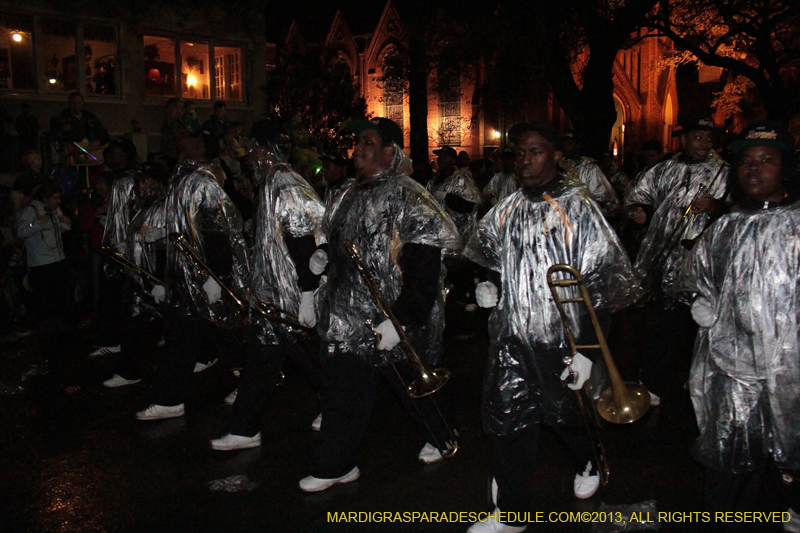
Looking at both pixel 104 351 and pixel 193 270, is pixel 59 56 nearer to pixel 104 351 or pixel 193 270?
pixel 104 351

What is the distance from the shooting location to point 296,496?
4047mm

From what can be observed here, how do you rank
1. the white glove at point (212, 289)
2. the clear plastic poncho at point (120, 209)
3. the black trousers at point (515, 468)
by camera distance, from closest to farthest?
the black trousers at point (515, 468)
the white glove at point (212, 289)
the clear plastic poncho at point (120, 209)

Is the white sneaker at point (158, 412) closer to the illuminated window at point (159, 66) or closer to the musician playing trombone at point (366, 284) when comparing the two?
the musician playing trombone at point (366, 284)

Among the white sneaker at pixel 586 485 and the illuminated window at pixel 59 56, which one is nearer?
the white sneaker at pixel 586 485

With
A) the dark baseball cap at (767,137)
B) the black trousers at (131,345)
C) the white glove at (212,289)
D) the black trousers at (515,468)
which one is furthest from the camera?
the black trousers at (131,345)

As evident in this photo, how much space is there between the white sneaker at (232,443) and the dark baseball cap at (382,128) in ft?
6.96

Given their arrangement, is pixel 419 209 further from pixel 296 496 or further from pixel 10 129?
pixel 10 129

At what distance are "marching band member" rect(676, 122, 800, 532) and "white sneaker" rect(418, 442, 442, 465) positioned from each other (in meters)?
1.71

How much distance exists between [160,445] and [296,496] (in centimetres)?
129

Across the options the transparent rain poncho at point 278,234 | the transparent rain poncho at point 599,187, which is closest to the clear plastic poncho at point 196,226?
the transparent rain poncho at point 278,234

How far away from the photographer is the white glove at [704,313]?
3135 mm

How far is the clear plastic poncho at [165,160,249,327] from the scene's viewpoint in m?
5.09

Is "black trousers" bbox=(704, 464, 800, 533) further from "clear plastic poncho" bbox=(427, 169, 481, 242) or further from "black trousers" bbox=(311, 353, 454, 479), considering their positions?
"clear plastic poncho" bbox=(427, 169, 481, 242)

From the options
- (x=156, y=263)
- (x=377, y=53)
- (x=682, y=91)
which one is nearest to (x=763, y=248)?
(x=156, y=263)
